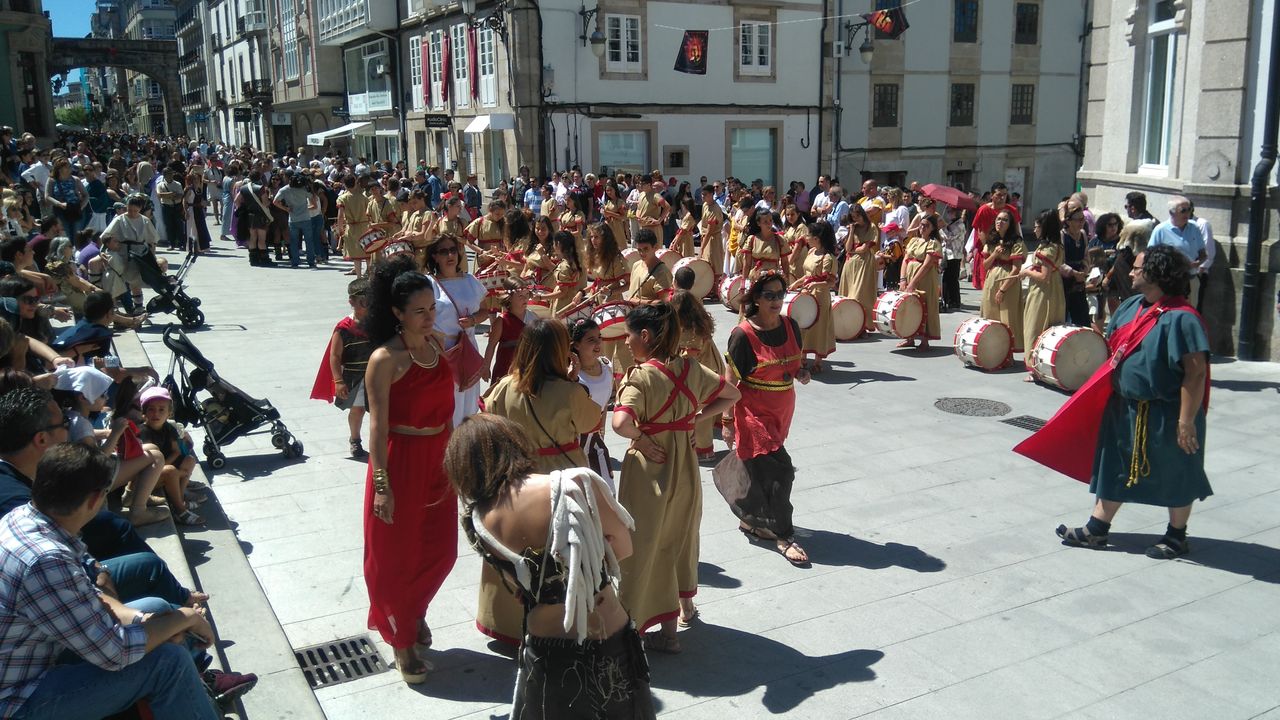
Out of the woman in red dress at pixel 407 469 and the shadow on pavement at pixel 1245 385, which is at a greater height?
the woman in red dress at pixel 407 469

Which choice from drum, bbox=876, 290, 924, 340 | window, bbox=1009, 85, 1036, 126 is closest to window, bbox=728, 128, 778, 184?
window, bbox=1009, 85, 1036, 126

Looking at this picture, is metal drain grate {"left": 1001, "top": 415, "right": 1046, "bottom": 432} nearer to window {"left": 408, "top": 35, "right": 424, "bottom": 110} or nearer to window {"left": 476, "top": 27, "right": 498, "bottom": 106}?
window {"left": 476, "top": 27, "right": 498, "bottom": 106}

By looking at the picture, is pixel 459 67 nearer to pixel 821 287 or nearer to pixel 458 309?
pixel 821 287

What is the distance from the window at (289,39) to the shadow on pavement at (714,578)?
1965 inches

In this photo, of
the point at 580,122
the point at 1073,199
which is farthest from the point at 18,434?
the point at 580,122

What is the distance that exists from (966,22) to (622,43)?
35.3ft

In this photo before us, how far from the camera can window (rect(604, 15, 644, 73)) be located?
2814 centimetres

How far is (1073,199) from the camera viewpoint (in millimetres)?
11570

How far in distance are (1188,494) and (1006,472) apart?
72.4 inches

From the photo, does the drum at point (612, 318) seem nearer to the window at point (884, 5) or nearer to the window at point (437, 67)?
the window at point (884, 5)

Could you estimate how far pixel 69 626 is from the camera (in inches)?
130

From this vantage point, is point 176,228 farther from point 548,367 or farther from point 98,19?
point 98,19

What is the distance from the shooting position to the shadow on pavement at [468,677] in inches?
187

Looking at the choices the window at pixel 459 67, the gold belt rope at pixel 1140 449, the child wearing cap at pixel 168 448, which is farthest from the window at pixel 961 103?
the child wearing cap at pixel 168 448
